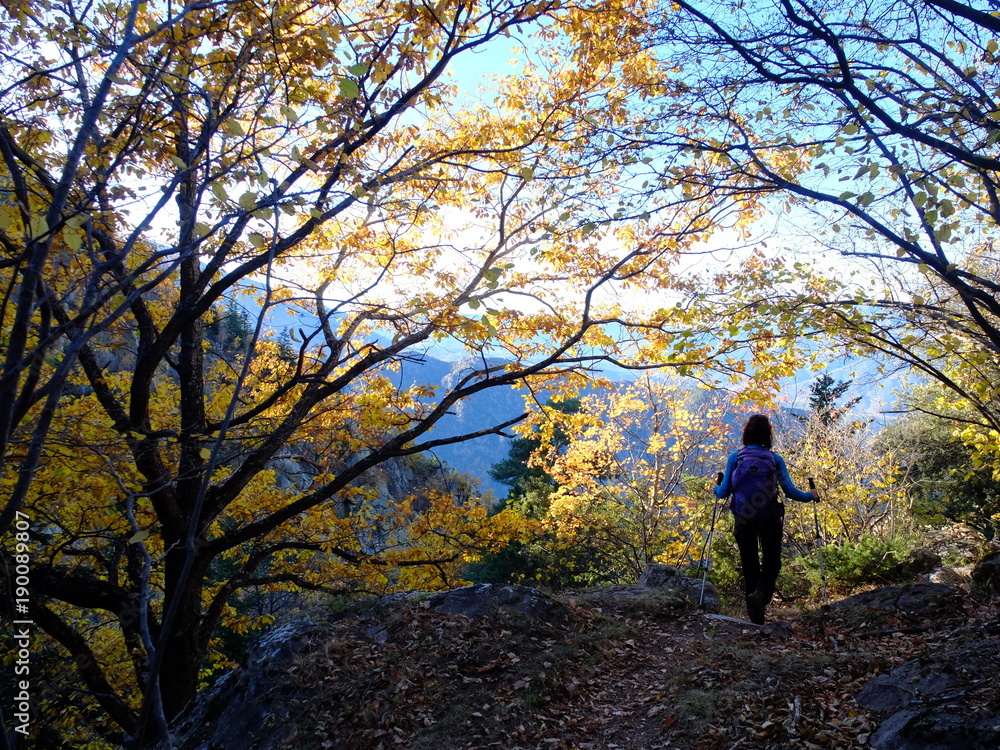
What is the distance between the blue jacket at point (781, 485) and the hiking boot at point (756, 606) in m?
1.04

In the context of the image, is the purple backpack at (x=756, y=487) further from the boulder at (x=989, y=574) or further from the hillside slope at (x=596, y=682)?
the boulder at (x=989, y=574)

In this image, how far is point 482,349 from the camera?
632 centimetres

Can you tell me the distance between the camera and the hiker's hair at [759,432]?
555 cm

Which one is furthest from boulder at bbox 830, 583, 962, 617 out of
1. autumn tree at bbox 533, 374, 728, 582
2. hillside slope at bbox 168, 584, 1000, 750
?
autumn tree at bbox 533, 374, 728, 582

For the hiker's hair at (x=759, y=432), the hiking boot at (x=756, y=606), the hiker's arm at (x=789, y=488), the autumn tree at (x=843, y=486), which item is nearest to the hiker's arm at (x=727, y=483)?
the hiker's hair at (x=759, y=432)

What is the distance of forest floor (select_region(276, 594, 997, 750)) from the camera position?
147 inches

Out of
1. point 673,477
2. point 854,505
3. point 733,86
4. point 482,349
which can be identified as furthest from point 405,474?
point 733,86

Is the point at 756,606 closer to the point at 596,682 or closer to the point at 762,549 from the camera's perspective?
the point at 762,549

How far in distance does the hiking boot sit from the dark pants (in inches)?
1.7

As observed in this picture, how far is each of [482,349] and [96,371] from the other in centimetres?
394

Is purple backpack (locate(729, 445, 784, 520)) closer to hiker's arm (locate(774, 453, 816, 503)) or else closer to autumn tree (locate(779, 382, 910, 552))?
hiker's arm (locate(774, 453, 816, 503))

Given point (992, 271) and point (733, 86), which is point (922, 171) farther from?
point (992, 271)

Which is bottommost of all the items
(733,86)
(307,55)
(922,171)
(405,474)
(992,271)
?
(922,171)

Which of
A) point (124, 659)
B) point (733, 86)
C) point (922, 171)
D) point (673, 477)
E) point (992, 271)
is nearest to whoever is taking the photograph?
point (922, 171)
